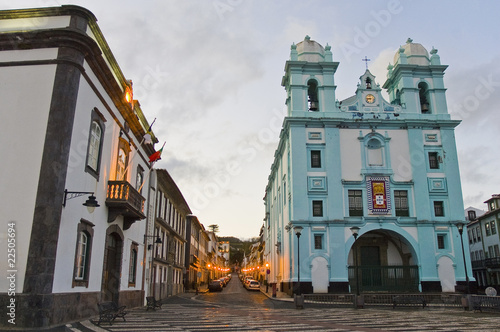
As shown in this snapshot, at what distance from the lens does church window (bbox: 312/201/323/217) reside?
32.9 m

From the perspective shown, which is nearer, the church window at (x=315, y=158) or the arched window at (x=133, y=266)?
the arched window at (x=133, y=266)

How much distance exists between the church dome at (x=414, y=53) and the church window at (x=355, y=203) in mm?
13298

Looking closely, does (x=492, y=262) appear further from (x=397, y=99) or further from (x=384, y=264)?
(x=397, y=99)

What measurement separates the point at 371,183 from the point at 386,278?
7825 mm

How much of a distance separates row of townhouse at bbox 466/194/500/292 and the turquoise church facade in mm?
19349

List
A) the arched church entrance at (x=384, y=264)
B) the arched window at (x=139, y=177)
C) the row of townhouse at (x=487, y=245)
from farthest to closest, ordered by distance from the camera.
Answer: the row of townhouse at (x=487, y=245)
the arched church entrance at (x=384, y=264)
the arched window at (x=139, y=177)

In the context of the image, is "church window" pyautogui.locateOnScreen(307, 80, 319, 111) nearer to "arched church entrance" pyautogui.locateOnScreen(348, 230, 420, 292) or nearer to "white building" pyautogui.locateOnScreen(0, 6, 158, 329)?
"arched church entrance" pyautogui.locateOnScreen(348, 230, 420, 292)

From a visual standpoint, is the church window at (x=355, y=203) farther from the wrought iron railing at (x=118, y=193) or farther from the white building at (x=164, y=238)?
the wrought iron railing at (x=118, y=193)

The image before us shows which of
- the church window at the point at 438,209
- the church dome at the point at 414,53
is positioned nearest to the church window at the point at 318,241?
the church window at the point at 438,209

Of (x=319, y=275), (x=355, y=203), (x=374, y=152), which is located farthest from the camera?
(x=374, y=152)

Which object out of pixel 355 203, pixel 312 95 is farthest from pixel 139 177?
pixel 312 95

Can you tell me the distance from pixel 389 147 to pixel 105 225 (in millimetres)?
25987

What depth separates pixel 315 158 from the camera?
34.2 m

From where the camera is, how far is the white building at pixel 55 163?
11312 mm
